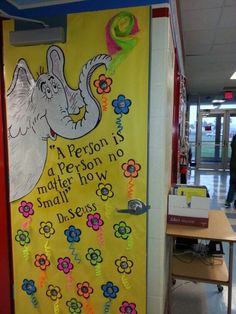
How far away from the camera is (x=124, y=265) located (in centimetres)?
188

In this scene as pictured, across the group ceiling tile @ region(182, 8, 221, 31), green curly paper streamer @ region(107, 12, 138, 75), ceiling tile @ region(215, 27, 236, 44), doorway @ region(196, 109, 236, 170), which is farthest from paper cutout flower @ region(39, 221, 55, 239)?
doorway @ region(196, 109, 236, 170)

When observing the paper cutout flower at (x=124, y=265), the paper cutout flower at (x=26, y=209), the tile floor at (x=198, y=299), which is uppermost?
the paper cutout flower at (x=26, y=209)

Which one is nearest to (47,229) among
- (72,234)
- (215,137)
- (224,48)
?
(72,234)

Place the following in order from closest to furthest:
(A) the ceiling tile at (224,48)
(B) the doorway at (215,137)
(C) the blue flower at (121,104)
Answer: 1. (C) the blue flower at (121,104)
2. (A) the ceiling tile at (224,48)
3. (B) the doorway at (215,137)

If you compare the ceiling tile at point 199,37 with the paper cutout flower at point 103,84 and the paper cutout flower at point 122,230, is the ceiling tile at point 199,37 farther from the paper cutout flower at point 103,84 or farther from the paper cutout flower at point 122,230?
the paper cutout flower at point 122,230

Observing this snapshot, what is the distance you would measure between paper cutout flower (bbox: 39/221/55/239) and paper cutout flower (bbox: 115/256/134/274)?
53 cm

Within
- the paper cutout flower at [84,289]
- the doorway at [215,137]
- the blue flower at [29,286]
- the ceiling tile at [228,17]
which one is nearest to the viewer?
the paper cutout flower at [84,289]

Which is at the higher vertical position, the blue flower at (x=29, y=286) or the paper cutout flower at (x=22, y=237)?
the paper cutout flower at (x=22, y=237)

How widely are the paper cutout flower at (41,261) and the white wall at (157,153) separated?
0.78m

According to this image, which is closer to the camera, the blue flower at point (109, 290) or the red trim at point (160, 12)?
the red trim at point (160, 12)

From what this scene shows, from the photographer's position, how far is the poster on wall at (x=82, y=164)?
5.80 feet

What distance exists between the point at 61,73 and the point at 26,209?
3.37ft

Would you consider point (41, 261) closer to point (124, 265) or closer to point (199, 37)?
point (124, 265)

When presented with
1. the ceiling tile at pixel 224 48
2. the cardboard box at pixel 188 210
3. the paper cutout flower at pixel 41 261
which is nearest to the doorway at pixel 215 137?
the ceiling tile at pixel 224 48
